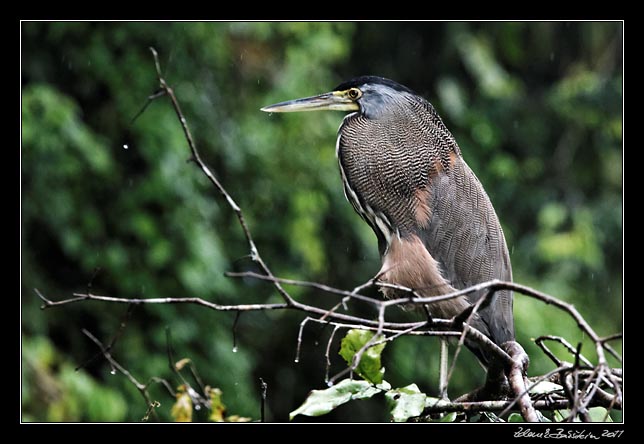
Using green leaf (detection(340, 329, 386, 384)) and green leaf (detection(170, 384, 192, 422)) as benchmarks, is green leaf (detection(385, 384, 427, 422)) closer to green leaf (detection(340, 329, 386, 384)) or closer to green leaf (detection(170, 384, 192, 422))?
green leaf (detection(340, 329, 386, 384))

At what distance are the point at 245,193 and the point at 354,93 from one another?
75.4 inches

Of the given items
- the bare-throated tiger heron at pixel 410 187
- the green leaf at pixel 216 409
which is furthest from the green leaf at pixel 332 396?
the bare-throated tiger heron at pixel 410 187

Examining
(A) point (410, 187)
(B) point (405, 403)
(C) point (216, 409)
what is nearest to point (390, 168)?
(A) point (410, 187)

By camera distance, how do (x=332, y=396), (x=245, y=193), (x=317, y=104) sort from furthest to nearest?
(x=245, y=193), (x=317, y=104), (x=332, y=396)

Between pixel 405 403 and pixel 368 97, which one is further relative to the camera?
pixel 368 97

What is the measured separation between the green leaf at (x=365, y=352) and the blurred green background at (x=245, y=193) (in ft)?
7.44

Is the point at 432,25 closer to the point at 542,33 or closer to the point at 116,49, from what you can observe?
the point at 542,33

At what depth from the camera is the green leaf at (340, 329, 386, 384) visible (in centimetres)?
149

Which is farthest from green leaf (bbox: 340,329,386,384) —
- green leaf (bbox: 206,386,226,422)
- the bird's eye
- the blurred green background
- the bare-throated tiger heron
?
the blurred green background

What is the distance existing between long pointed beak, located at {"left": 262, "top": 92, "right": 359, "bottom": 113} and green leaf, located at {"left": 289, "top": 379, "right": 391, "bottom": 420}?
124 cm

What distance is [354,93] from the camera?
2650 millimetres

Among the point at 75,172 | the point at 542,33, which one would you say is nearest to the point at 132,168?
the point at 75,172

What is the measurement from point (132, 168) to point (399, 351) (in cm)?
170

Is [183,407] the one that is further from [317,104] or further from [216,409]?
[317,104]
